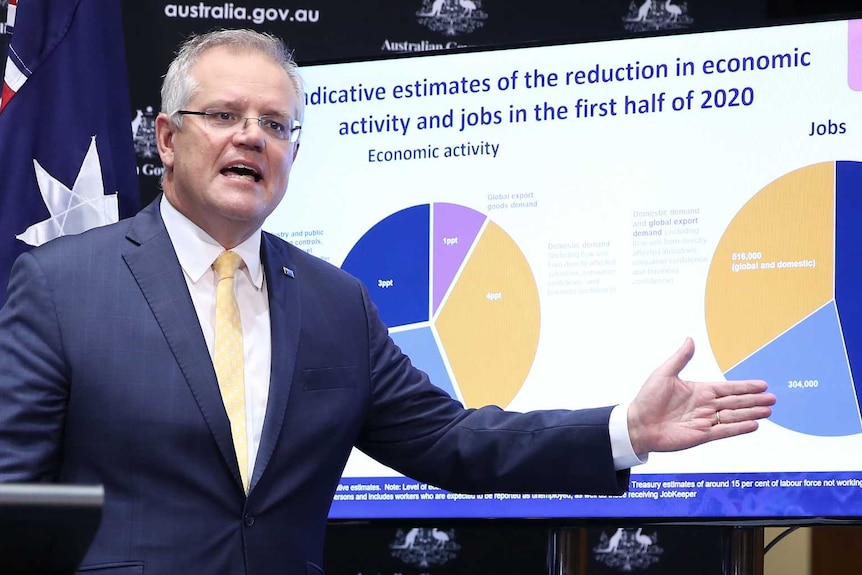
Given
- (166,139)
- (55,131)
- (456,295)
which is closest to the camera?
(166,139)

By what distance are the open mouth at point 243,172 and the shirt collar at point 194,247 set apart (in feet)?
0.48

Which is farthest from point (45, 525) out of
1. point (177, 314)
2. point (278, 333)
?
point (278, 333)

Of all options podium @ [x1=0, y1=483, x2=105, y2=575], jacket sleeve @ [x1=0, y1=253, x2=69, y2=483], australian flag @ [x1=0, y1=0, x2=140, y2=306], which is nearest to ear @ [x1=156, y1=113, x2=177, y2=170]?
jacket sleeve @ [x1=0, y1=253, x2=69, y2=483]

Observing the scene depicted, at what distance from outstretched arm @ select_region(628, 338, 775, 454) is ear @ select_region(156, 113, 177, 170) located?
1195 millimetres

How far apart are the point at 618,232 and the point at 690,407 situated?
1.02 m

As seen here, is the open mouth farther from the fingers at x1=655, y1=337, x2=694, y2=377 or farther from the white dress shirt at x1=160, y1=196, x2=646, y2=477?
the fingers at x1=655, y1=337, x2=694, y2=377

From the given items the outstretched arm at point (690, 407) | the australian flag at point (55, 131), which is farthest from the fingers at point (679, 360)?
the australian flag at point (55, 131)

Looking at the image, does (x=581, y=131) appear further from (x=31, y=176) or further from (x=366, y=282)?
(x=31, y=176)

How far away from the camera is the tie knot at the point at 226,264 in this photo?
98.9 inches

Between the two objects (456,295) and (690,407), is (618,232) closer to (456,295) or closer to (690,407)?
(456,295)

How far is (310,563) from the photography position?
248 cm

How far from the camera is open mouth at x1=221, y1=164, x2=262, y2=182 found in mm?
2496

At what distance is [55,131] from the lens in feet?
10.9

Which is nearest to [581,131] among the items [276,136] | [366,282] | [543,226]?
[543,226]
